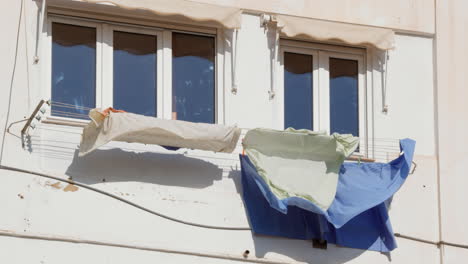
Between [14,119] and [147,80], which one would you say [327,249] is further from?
[14,119]

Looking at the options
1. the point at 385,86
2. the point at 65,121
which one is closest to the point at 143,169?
the point at 65,121

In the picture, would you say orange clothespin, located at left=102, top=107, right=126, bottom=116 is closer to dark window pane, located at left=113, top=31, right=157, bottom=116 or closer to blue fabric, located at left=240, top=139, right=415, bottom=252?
dark window pane, located at left=113, top=31, right=157, bottom=116

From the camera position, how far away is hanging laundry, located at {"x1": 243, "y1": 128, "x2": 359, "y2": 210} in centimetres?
1503

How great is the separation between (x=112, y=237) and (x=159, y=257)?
556mm

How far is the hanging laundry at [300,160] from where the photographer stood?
49.3ft

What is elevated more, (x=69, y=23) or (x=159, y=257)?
(x=69, y=23)

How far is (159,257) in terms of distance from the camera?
14656mm

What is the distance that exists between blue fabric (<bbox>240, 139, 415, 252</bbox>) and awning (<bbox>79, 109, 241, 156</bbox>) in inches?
22.0

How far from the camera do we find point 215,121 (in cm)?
1584

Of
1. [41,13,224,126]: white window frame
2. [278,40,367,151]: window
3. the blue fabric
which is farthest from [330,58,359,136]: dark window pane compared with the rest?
[41,13,224,126]: white window frame

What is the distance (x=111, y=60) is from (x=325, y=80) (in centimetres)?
270

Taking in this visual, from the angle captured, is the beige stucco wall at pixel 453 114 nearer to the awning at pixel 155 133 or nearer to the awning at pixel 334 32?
the awning at pixel 334 32

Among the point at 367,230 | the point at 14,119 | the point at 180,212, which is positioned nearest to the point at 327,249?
the point at 367,230

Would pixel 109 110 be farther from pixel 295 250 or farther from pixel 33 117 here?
pixel 295 250
